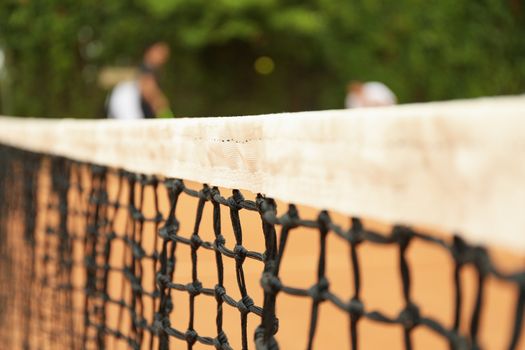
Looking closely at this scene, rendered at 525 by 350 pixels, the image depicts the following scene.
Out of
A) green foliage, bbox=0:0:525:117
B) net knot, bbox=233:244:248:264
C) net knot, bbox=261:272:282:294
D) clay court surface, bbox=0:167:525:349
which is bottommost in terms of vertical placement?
clay court surface, bbox=0:167:525:349

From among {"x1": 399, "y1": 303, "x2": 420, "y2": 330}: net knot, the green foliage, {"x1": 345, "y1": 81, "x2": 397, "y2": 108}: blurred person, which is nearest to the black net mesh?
{"x1": 399, "y1": 303, "x2": 420, "y2": 330}: net knot

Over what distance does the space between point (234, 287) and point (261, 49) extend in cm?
996

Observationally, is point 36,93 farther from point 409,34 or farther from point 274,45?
point 409,34

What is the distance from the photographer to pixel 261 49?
11234mm

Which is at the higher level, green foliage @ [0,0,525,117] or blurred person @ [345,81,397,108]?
green foliage @ [0,0,525,117]

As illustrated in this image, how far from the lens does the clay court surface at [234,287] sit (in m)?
1.13

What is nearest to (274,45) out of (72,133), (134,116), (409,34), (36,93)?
(409,34)

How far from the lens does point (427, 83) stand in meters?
11.1

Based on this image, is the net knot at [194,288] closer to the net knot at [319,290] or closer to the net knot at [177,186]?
the net knot at [177,186]

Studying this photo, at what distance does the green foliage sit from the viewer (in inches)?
399

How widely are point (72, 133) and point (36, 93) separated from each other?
863 cm

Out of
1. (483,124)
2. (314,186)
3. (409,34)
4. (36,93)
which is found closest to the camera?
(483,124)

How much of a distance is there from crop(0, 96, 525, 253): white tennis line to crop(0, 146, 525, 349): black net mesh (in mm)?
21

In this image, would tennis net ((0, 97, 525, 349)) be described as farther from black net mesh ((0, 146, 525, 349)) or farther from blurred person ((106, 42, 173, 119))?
blurred person ((106, 42, 173, 119))
